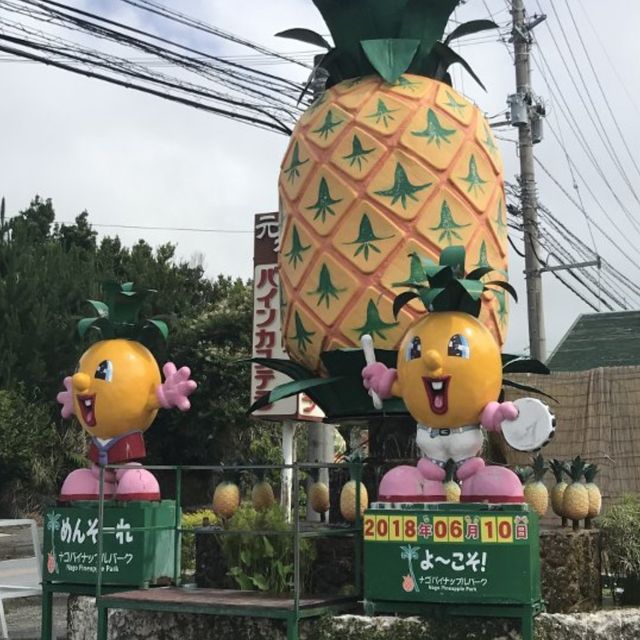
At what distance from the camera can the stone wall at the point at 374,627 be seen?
5.71 metres

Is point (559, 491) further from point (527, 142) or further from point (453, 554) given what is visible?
point (527, 142)

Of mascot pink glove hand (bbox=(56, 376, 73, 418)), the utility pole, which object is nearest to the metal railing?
mascot pink glove hand (bbox=(56, 376, 73, 418))

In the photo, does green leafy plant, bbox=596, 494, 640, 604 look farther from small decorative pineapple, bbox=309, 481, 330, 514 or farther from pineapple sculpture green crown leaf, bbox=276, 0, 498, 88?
pineapple sculpture green crown leaf, bbox=276, 0, 498, 88

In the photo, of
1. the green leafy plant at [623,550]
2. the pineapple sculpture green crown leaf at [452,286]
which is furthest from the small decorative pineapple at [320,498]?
the pineapple sculpture green crown leaf at [452,286]

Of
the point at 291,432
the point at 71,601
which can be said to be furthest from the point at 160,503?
the point at 291,432

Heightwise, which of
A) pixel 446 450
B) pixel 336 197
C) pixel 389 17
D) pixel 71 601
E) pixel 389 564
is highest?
pixel 389 17

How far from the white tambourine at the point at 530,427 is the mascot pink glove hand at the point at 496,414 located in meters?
0.03

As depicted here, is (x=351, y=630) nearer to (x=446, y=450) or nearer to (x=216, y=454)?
(x=446, y=450)

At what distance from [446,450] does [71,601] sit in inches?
130

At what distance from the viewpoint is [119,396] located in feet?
23.9

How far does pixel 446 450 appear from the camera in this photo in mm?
6070

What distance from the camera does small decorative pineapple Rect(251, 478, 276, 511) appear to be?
7371mm

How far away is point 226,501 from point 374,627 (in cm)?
181

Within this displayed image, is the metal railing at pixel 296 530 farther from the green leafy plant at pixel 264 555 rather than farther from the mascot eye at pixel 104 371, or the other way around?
the mascot eye at pixel 104 371
